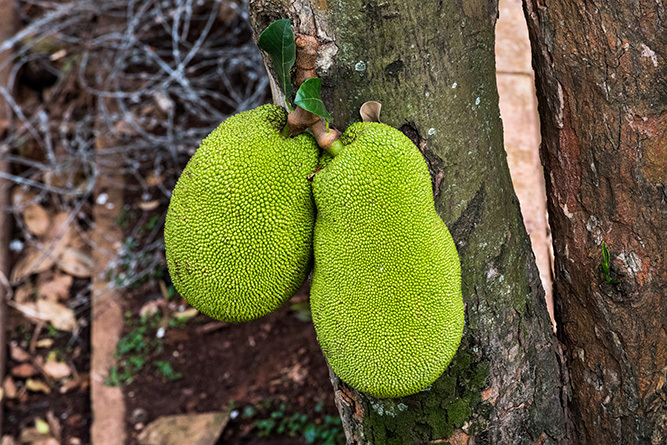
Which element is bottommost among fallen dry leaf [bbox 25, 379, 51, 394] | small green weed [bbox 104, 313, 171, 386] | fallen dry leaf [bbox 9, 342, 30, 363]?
fallen dry leaf [bbox 25, 379, 51, 394]

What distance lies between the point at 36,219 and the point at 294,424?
1.54m

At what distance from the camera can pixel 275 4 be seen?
73cm

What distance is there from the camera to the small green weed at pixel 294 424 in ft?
6.12

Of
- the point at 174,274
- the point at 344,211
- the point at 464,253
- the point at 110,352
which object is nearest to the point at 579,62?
the point at 464,253

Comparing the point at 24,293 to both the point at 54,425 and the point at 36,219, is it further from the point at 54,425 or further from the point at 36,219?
the point at 54,425

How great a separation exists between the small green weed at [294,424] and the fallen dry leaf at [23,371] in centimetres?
97

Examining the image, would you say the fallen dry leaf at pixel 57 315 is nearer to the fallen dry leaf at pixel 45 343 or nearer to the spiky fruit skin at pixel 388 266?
the fallen dry leaf at pixel 45 343

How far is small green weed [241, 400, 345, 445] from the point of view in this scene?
1.86 metres

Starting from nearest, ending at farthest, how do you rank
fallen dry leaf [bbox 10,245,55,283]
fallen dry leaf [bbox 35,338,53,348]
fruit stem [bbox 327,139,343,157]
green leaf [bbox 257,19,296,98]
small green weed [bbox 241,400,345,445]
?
1. green leaf [bbox 257,19,296,98]
2. fruit stem [bbox 327,139,343,157]
3. small green weed [bbox 241,400,345,445]
4. fallen dry leaf [bbox 35,338,53,348]
5. fallen dry leaf [bbox 10,245,55,283]

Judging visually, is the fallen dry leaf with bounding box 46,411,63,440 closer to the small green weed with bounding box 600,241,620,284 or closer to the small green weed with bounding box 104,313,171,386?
the small green weed with bounding box 104,313,171,386

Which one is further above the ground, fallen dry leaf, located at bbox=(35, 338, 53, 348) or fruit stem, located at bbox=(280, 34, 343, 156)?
fruit stem, located at bbox=(280, 34, 343, 156)

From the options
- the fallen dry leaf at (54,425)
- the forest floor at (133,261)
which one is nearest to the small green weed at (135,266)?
the forest floor at (133,261)

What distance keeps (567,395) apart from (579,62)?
545mm

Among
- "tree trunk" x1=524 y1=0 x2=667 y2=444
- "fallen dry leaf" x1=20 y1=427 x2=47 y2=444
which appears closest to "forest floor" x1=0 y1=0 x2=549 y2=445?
"fallen dry leaf" x1=20 y1=427 x2=47 y2=444
